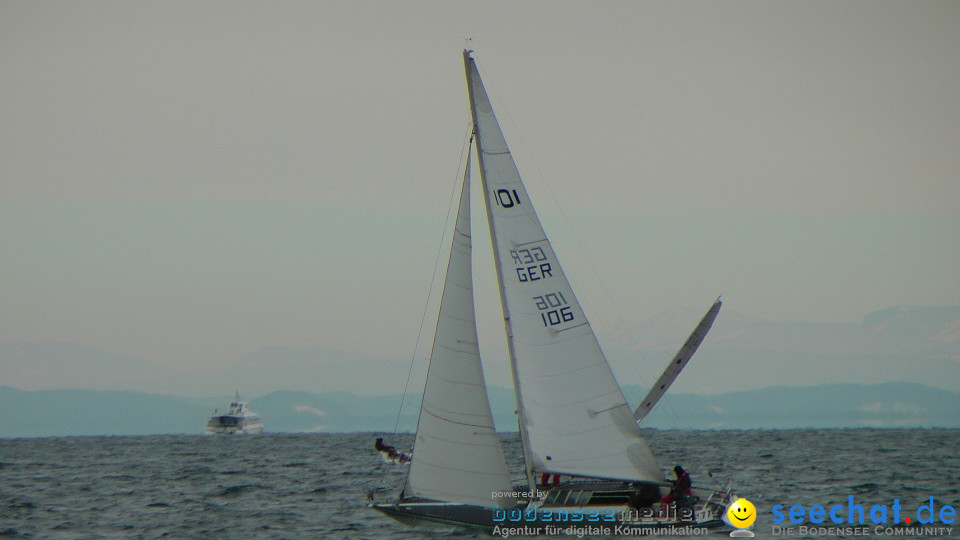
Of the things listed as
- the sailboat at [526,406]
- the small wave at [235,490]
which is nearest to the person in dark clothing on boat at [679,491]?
the sailboat at [526,406]

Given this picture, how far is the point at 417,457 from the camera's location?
26188 millimetres

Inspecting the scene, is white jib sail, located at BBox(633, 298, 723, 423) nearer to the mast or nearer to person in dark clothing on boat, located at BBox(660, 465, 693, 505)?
person in dark clothing on boat, located at BBox(660, 465, 693, 505)

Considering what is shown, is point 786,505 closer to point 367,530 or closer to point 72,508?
point 367,530

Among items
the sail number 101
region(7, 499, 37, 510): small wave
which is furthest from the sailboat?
region(7, 499, 37, 510): small wave

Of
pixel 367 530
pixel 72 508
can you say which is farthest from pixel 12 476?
pixel 367 530

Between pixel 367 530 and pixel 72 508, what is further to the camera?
pixel 72 508

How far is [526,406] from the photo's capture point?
81.8ft

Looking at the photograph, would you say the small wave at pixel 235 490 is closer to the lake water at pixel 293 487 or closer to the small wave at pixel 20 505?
the lake water at pixel 293 487

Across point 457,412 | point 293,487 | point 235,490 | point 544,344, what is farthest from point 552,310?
point 293,487

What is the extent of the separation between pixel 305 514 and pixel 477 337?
10.1 meters

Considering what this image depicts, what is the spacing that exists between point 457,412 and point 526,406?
6.39 feet

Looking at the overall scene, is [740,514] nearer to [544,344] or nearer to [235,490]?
[544,344]

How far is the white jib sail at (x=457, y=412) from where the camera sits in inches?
1020

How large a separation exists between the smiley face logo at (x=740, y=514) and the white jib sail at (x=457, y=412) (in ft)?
17.8
